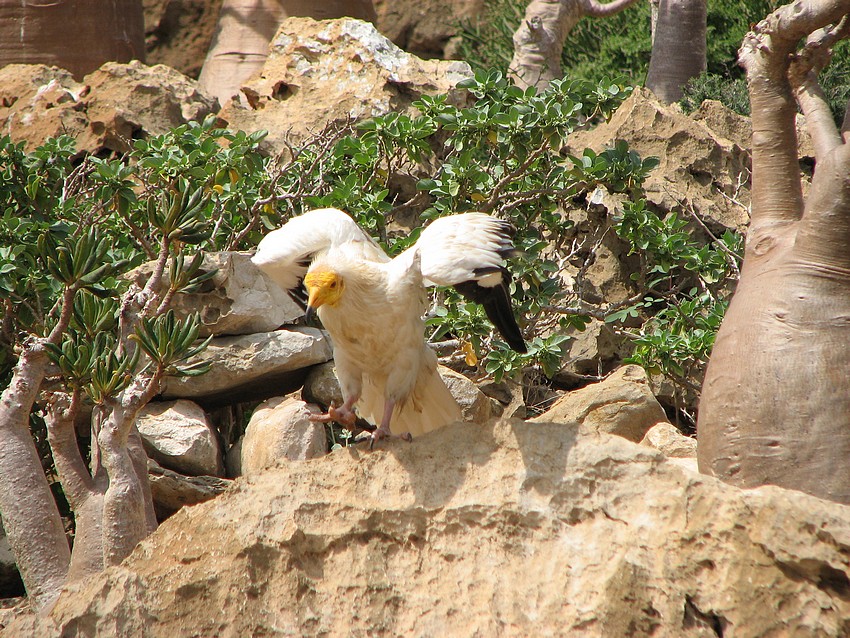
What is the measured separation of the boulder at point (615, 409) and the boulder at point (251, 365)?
149 cm

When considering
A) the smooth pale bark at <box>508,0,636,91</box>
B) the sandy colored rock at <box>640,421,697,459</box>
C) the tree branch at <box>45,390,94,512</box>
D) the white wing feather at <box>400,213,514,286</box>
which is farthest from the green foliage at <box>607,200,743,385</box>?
the smooth pale bark at <box>508,0,636,91</box>

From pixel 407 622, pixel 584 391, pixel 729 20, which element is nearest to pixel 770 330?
pixel 407 622

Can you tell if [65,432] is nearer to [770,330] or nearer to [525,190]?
[770,330]

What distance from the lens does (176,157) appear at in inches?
229

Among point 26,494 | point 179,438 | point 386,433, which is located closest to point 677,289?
point 386,433

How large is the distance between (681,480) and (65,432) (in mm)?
2456

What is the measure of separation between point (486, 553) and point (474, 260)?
124 cm

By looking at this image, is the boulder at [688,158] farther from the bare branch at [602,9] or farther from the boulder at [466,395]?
the bare branch at [602,9]

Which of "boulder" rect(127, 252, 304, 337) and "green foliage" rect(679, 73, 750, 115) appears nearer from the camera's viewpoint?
"boulder" rect(127, 252, 304, 337)

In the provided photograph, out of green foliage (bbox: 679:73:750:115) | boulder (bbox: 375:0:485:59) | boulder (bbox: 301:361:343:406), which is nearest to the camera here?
boulder (bbox: 301:361:343:406)

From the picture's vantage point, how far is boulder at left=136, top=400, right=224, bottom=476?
5.13m

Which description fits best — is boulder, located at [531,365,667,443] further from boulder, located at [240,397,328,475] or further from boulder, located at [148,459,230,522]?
boulder, located at [148,459,230,522]

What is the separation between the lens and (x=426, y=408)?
4453 millimetres

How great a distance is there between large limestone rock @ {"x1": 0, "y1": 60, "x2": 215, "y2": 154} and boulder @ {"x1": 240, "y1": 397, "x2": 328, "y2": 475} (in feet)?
9.22
